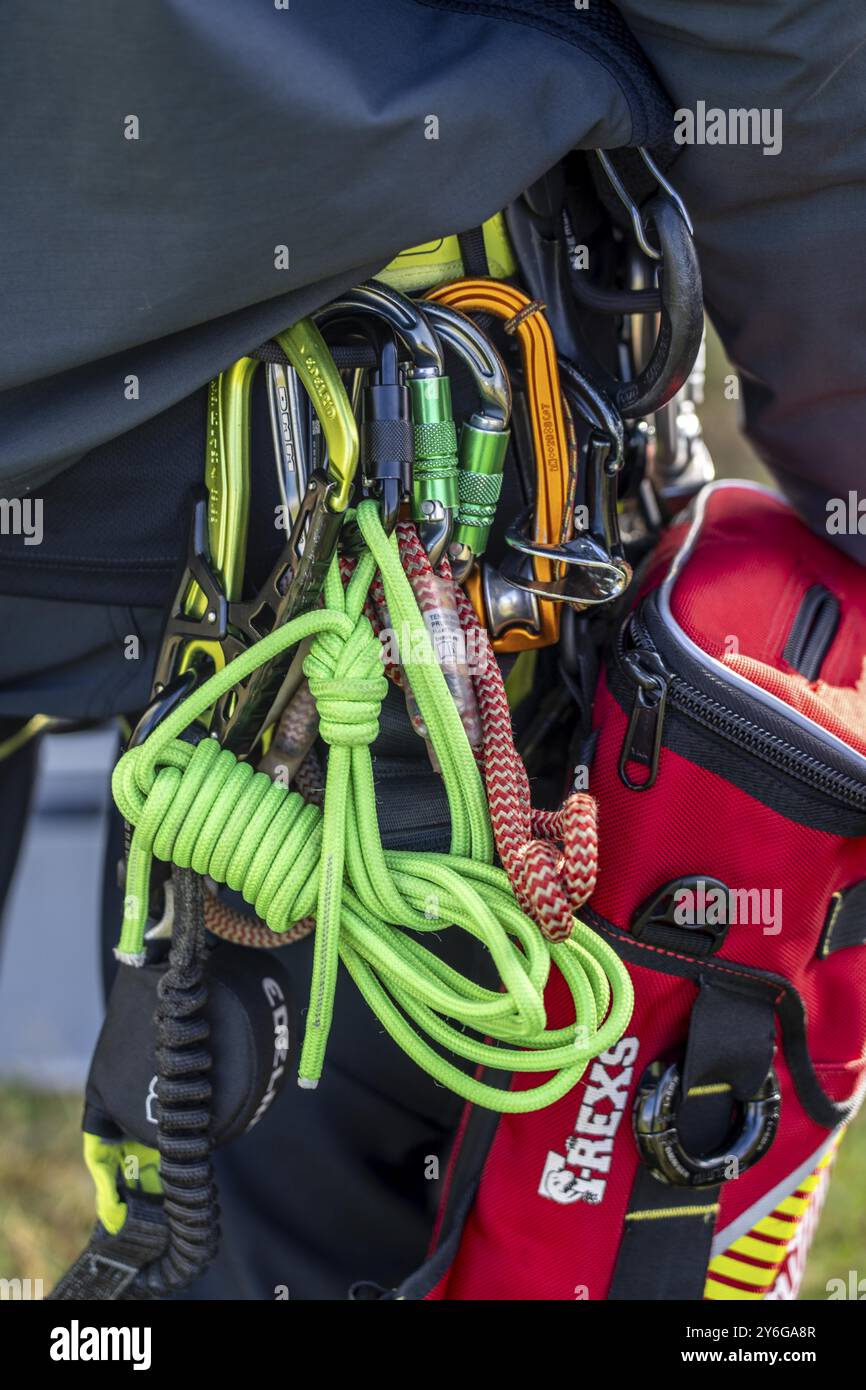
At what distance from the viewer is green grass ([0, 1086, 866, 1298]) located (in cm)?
172

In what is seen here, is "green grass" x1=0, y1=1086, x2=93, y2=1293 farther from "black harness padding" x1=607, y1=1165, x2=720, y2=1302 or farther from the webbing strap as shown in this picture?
"black harness padding" x1=607, y1=1165, x2=720, y2=1302

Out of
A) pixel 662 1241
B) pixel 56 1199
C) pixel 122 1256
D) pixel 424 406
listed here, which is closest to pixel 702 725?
pixel 424 406

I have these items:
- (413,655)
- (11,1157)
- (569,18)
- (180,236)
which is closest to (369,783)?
(413,655)

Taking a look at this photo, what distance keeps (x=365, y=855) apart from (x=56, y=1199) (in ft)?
4.41

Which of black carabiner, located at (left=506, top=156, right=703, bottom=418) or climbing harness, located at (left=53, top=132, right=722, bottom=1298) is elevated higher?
black carabiner, located at (left=506, top=156, right=703, bottom=418)

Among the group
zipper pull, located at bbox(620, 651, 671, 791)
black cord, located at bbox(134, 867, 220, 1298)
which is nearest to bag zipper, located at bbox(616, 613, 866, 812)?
zipper pull, located at bbox(620, 651, 671, 791)

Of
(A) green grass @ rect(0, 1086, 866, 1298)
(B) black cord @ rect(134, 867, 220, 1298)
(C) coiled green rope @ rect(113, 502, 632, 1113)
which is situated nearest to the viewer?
(C) coiled green rope @ rect(113, 502, 632, 1113)

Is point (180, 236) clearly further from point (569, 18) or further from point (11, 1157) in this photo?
point (11, 1157)

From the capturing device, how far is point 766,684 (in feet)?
2.91

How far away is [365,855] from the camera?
0.81m

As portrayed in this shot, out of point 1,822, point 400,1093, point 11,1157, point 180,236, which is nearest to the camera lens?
point 180,236

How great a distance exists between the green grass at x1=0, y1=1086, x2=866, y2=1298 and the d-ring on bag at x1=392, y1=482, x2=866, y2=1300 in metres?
0.78

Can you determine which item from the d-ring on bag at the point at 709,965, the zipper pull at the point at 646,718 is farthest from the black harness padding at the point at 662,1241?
the zipper pull at the point at 646,718

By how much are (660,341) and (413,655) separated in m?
0.29
